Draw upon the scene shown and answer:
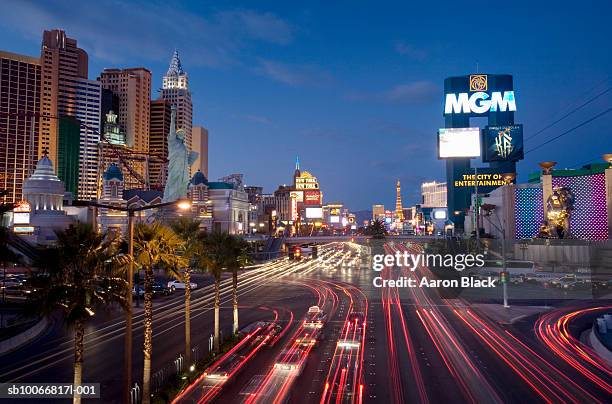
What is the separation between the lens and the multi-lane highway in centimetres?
2022

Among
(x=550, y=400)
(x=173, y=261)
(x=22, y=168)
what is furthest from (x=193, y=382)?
(x=22, y=168)

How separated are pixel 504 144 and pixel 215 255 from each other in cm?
9502

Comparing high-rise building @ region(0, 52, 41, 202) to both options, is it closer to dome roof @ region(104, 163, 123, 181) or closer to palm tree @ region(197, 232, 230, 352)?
dome roof @ region(104, 163, 123, 181)

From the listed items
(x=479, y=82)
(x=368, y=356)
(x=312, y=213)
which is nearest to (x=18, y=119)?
(x=312, y=213)

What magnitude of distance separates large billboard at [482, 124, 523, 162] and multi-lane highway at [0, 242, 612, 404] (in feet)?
216

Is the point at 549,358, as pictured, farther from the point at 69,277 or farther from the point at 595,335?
the point at 69,277

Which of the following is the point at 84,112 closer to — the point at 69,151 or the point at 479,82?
the point at 69,151

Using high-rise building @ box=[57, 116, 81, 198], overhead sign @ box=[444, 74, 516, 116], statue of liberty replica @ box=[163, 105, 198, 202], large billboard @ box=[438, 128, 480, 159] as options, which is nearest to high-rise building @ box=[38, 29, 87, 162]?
high-rise building @ box=[57, 116, 81, 198]

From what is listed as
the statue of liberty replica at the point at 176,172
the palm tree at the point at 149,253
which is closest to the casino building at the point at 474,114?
the statue of liberty replica at the point at 176,172

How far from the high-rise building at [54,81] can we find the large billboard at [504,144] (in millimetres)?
161465

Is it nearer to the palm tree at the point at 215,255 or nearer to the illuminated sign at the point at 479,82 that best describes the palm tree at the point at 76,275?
the palm tree at the point at 215,255

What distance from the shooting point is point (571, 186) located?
7106cm

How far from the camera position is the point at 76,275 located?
14.4 m

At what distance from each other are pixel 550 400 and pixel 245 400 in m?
13.1
